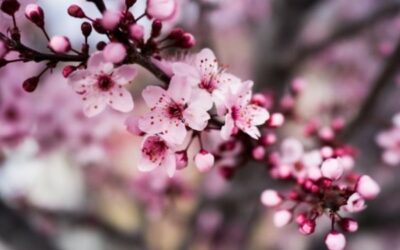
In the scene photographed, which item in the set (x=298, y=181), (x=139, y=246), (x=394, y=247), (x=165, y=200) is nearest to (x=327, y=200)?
(x=298, y=181)

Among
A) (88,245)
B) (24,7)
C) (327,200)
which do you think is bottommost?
(327,200)

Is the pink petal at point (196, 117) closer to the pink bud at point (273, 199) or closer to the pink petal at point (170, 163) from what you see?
the pink petal at point (170, 163)

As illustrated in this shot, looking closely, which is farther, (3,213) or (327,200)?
(3,213)

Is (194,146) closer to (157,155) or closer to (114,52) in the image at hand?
(157,155)

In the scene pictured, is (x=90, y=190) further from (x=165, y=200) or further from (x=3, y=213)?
(x=3, y=213)

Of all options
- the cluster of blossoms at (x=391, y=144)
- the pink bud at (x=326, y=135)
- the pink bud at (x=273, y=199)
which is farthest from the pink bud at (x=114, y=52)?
the cluster of blossoms at (x=391, y=144)

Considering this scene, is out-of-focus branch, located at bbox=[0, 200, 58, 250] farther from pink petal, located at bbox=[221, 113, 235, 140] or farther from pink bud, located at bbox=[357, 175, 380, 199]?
pink bud, located at bbox=[357, 175, 380, 199]
